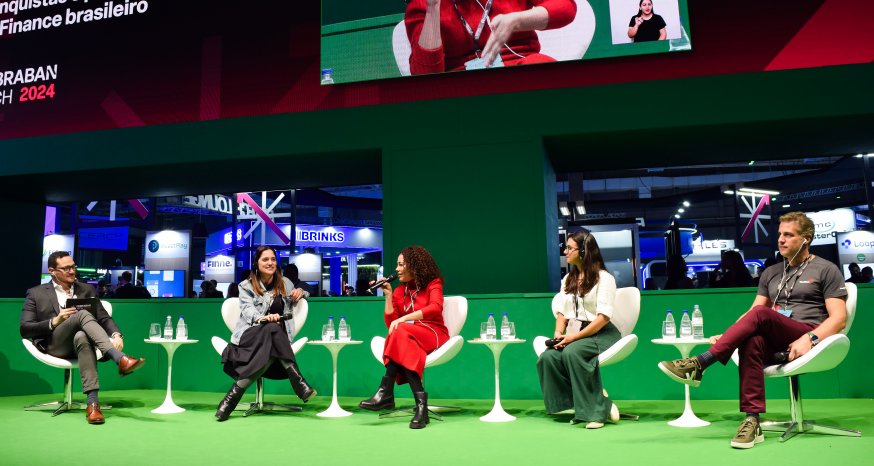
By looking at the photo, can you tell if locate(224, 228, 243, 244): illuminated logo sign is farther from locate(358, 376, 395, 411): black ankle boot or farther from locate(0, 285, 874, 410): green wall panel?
locate(358, 376, 395, 411): black ankle boot

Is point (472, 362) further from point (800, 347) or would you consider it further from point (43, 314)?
point (43, 314)

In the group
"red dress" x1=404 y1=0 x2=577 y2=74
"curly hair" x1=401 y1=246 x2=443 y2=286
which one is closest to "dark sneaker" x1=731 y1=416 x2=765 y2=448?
"curly hair" x1=401 y1=246 x2=443 y2=286

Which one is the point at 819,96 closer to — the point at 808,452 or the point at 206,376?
the point at 808,452

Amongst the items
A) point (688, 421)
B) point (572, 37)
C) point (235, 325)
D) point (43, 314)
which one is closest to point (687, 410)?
point (688, 421)

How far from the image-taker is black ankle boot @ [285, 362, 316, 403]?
4.20 metres

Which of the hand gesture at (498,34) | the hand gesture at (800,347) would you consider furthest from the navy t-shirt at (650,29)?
the hand gesture at (800,347)

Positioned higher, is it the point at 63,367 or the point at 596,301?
the point at 596,301

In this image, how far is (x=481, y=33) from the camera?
5734 mm

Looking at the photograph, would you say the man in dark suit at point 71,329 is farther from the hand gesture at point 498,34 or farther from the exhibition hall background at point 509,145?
the hand gesture at point 498,34

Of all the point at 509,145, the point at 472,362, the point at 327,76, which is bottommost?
the point at 472,362

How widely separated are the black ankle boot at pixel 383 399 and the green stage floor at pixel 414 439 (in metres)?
0.11

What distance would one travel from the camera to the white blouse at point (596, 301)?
3926 millimetres

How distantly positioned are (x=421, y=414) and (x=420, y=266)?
1.03m

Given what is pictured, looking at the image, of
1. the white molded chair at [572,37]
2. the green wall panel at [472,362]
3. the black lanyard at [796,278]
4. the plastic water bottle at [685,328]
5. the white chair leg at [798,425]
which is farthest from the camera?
the white molded chair at [572,37]
